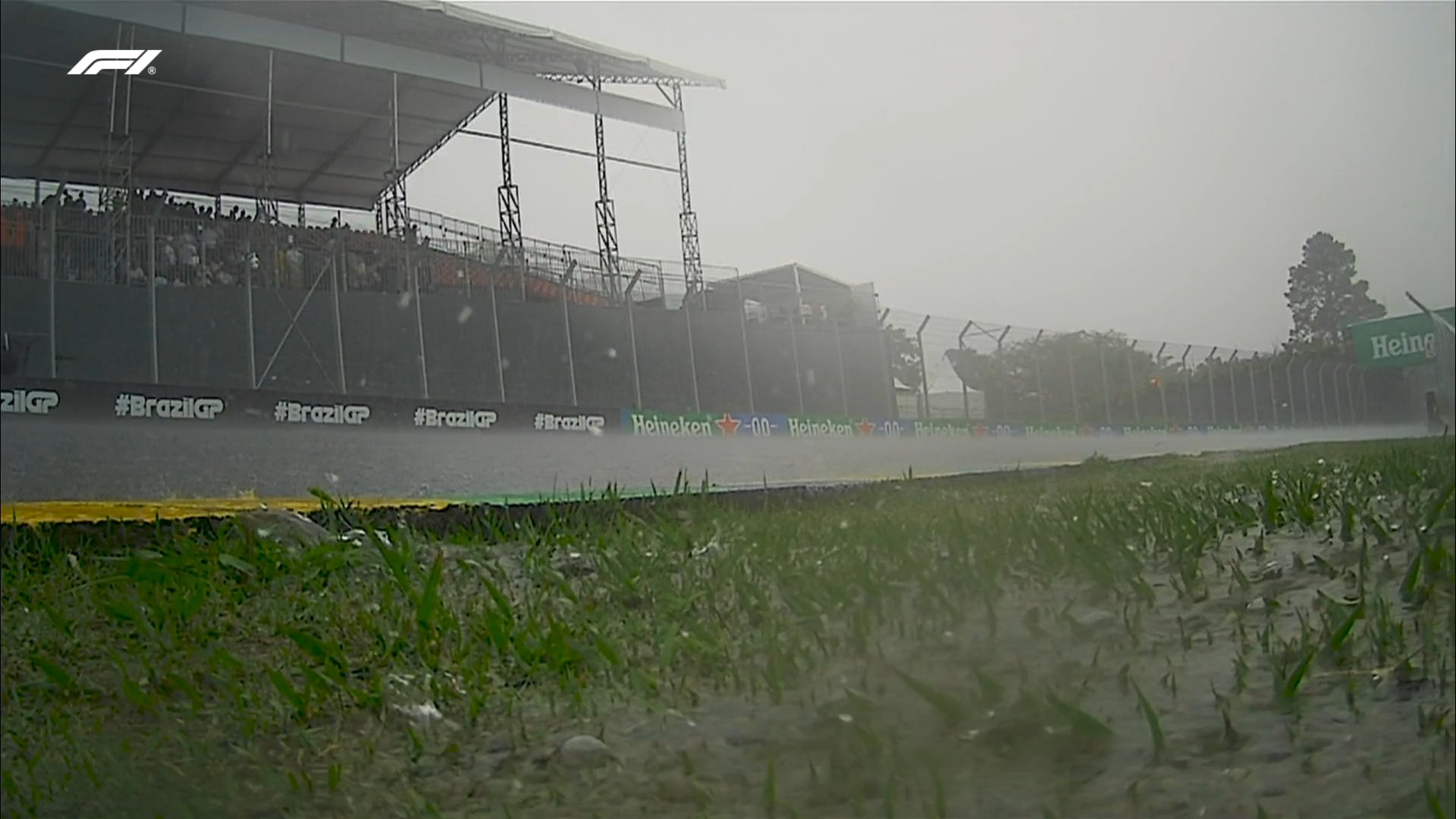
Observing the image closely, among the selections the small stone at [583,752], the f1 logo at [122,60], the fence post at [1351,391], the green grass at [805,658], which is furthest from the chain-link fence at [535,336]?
the small stone at [583,752]

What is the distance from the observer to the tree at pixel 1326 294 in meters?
1.28

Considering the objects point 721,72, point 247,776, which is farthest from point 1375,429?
point 247,776

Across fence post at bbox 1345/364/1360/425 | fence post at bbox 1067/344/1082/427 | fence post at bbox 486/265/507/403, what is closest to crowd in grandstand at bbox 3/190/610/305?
fence post at bbox 486/265/507/403

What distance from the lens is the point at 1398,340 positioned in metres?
1.26

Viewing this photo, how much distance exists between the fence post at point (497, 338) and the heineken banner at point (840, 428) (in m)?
0.28

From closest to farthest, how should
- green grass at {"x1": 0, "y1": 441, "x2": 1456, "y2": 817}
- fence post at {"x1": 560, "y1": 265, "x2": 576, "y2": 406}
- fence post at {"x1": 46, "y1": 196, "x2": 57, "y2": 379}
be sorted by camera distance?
green grass at {"x1": 0, "y1": 441, "x2": 1456, "y2": 817}, fence post at {"x1": 560, "y1": 265, "x2": 576, "y2": 406}, fence post at {"x1": 46, "y1": 196, "x2": 57, "y2": 379}

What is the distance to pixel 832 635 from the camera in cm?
153

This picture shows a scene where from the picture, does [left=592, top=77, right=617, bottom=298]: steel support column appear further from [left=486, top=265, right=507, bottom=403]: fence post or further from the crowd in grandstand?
the crowd in grandstand

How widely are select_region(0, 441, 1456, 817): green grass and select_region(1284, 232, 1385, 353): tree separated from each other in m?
0.17

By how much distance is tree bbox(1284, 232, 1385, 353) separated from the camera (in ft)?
4.19

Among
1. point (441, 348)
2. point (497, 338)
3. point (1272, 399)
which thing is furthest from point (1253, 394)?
point (441, 348)

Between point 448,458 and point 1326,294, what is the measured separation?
1.53m

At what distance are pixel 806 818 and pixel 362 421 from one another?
134 cm

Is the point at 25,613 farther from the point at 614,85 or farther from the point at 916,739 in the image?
the point at 916,739
